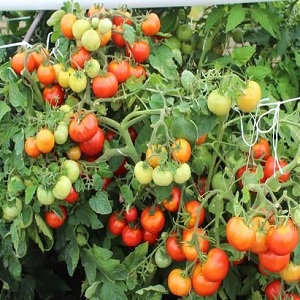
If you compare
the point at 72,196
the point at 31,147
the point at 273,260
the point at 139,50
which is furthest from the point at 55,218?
the point at 273,260

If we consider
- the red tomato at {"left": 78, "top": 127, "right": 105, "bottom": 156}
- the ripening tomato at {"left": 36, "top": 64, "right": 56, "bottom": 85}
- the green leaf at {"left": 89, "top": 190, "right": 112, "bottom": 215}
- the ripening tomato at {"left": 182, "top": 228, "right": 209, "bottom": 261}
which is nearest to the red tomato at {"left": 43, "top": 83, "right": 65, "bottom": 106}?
the ripening tomato at {"left": 36, "top": 64, "right": 56, "bottom": 85}

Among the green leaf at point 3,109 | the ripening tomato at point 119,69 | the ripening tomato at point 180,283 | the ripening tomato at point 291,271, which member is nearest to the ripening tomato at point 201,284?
the ripening tomato at point 180,283

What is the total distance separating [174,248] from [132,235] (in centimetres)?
15

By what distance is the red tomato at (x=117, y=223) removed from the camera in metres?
1.53

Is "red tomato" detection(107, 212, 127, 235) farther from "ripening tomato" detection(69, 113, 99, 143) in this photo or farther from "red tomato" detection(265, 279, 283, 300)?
"red tomato" detection(265, 279, 283, 300)

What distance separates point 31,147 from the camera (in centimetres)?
136

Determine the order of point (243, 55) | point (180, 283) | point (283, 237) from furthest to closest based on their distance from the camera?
point (243, 55) → point (180, 283) → point (283, 237)

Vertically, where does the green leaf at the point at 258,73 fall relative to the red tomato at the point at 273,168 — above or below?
above

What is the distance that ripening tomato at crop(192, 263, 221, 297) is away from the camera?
4.23 ft

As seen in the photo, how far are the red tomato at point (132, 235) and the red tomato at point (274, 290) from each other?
0.32 meters

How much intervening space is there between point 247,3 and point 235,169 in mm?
764

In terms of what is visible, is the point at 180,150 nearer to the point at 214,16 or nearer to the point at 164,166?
the point at 164,166

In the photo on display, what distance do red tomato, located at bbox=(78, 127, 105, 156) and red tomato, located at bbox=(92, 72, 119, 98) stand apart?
0.27 feet

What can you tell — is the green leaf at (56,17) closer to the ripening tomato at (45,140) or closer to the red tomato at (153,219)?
the ripening tomato at (45,140)
